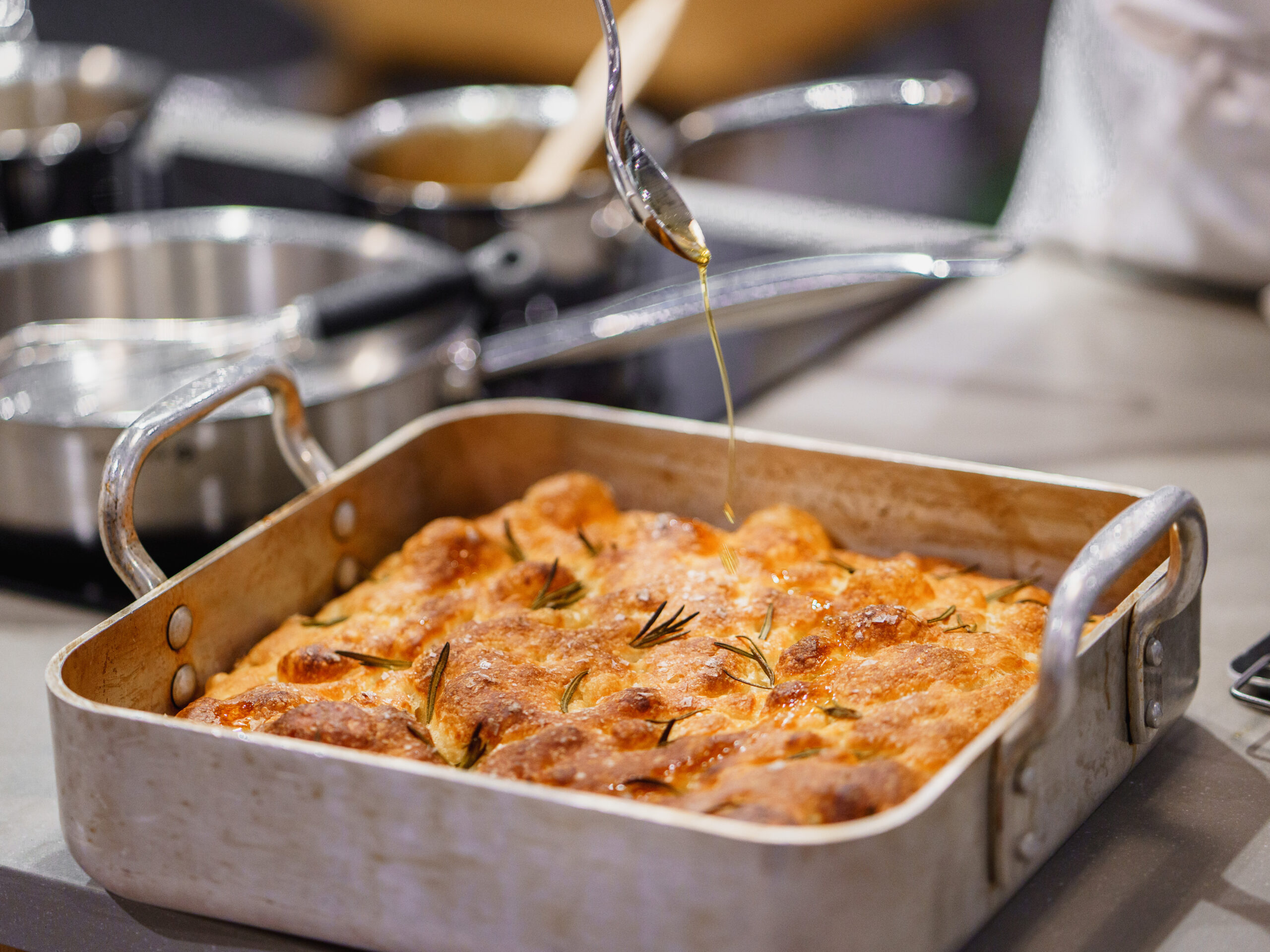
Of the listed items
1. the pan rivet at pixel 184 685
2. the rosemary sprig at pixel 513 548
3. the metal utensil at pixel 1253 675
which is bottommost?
the metal utensil at pixel 1253 675

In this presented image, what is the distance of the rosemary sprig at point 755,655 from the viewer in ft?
2.77

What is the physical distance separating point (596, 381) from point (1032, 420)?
51cm

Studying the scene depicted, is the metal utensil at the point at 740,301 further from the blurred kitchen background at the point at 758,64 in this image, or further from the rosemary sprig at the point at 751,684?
the blurred kitchen background at the point at 758,64

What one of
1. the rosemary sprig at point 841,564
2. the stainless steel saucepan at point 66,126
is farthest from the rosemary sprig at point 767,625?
the stainless steel saucepan at point 66,126

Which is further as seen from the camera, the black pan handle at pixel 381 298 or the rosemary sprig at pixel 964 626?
the black pan handle at pixel 381 298

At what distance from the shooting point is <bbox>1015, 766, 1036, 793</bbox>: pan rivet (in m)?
0.68

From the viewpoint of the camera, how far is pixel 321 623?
3.13 feet

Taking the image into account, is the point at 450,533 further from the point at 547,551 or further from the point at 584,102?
the point at 584,102

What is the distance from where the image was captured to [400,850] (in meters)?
0.67

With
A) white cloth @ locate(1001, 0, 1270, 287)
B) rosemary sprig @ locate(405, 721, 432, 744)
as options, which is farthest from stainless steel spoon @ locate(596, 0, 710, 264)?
white cloth @ locate(1001, 0, 1270, 287)

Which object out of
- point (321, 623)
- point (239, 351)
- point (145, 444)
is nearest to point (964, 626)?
point (321, 623)

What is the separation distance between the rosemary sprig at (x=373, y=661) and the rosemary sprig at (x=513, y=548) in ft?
0.57

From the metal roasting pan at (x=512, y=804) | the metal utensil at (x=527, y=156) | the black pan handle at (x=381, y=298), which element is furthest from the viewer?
the metal utensil at (x=527, y=156)

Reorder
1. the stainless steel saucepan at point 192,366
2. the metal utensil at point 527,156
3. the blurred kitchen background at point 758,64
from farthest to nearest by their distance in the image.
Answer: the blurred kitchen background at point 758,64 < the metal utensil at point 527,156 < the stainless steel saucepan at point 192,366
